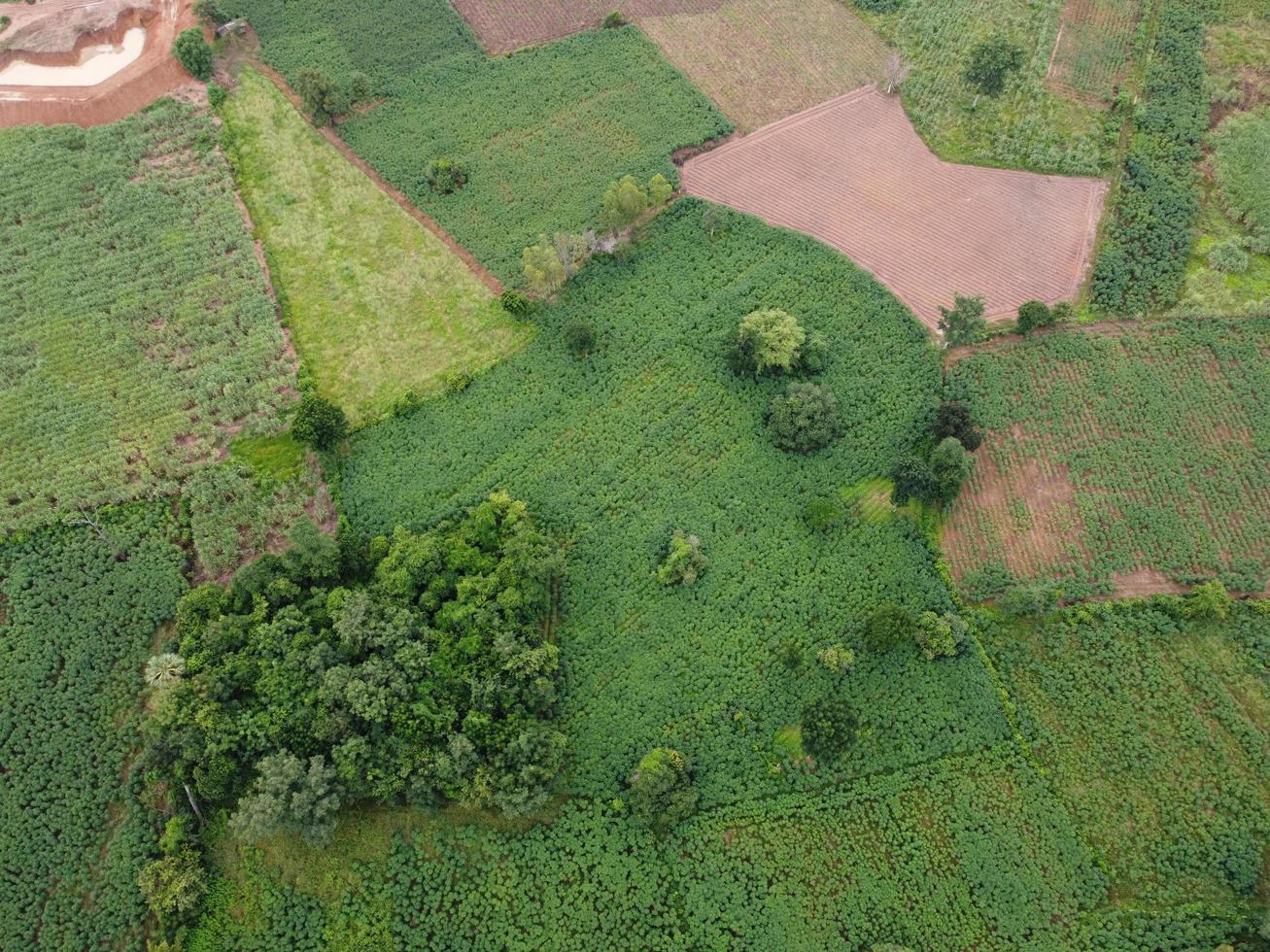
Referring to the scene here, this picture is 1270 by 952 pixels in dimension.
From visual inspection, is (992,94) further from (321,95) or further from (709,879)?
(709,879)

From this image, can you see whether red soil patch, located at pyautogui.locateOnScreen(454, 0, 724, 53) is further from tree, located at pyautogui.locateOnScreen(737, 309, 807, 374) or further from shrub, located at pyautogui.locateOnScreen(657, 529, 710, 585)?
shrub, located at pyautogui.locateOnScreen(657, 529, 710, 585)

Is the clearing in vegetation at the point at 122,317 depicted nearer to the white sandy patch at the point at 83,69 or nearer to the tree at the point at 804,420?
the white sandy patch at the point at 83,69

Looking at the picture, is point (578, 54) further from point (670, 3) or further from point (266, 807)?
point (266, 807)

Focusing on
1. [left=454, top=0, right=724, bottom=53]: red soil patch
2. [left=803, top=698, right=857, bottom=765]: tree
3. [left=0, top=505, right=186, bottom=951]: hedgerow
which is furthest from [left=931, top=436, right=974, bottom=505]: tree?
[left=454, top=0, right=724, bottom=53]: red soil patch

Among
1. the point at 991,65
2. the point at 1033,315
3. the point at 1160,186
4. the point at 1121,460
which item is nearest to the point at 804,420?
the point at 1033,315

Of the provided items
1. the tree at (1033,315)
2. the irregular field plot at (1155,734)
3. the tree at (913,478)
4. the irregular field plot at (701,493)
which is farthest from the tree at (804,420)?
the tree at (1033,315)
